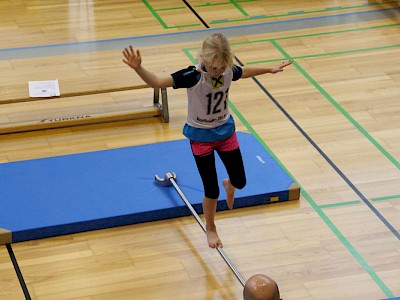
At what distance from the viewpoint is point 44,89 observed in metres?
6.17

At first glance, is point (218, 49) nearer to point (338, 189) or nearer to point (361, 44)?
point (338, 189)

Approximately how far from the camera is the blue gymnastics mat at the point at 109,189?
5.11 metres

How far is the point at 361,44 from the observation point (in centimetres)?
786

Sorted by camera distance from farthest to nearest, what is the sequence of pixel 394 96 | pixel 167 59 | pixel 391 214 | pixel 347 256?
pixel 167 59, pixel 394 96, pixel 391 214, pixel 347 256

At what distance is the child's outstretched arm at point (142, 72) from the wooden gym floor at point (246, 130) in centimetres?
106

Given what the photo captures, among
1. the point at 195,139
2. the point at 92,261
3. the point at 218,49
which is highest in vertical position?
the point at 218,49

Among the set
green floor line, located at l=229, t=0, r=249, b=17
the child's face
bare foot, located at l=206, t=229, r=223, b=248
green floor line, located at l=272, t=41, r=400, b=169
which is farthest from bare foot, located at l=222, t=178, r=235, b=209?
green floor line, located at l=229, t=0, r=249, b=17

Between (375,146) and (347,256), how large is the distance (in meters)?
1.41

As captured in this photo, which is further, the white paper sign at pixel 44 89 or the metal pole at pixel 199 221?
the white paper sign at pixel 44 89

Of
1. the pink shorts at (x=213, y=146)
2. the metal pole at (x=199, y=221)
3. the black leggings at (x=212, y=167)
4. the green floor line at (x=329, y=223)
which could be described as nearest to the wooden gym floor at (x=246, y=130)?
the green floor line at (x=329, y=223)

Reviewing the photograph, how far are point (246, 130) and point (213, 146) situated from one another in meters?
1.69

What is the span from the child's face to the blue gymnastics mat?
1.07m

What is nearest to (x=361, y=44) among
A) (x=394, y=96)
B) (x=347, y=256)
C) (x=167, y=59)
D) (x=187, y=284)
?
(x=394, y=96)

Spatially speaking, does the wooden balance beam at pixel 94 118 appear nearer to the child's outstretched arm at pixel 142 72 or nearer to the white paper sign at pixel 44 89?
the white paper sign at pixel 44 89
